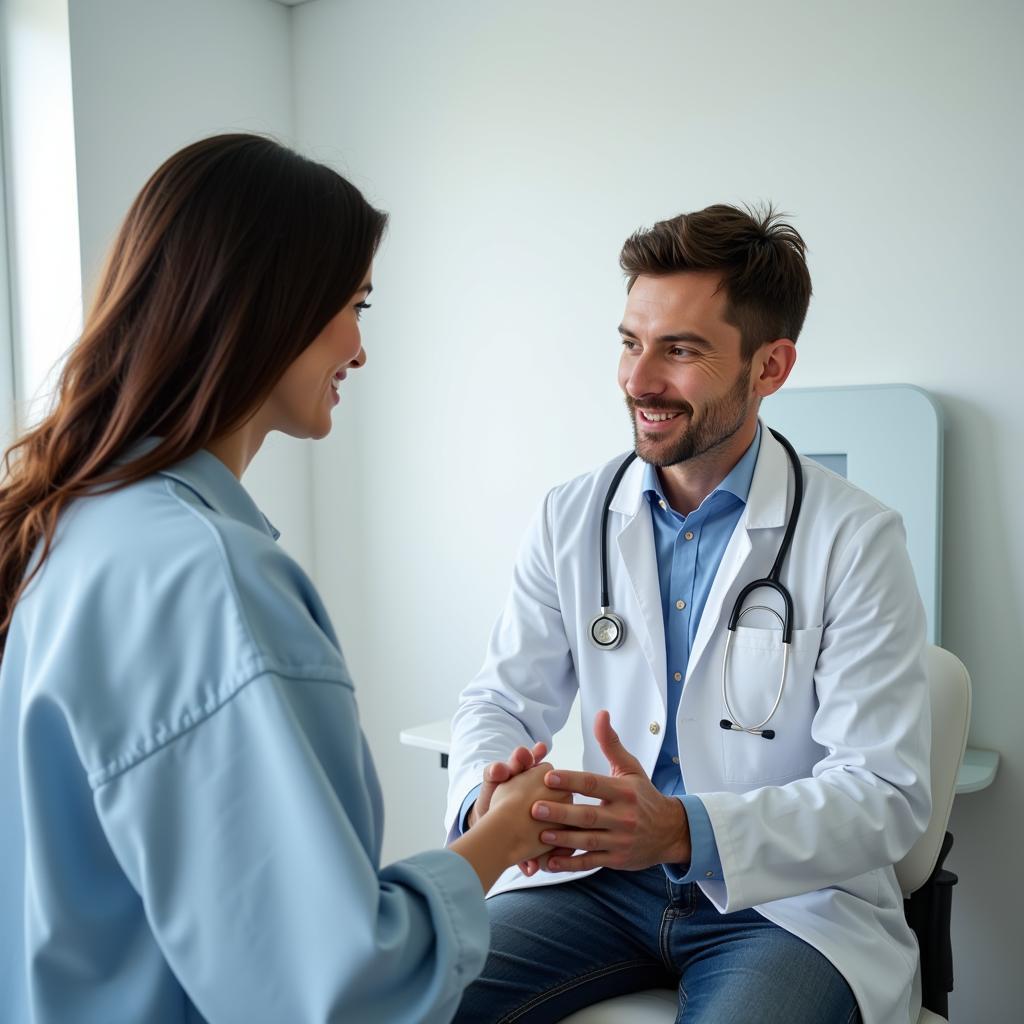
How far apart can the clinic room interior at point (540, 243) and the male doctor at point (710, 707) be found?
46 cm

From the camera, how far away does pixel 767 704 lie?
4.99 ft

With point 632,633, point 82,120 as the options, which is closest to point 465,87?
point 82,120

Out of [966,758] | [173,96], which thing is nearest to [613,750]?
[966,758]

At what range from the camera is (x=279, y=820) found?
2.55ft

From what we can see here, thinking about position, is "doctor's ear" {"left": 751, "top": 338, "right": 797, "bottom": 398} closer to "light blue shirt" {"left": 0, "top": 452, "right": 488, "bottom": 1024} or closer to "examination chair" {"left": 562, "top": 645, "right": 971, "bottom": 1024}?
"examination chair" {"left": 562, "top": 645, "right": 971, "bottom": 1024}

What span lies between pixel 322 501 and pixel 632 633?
166 cm

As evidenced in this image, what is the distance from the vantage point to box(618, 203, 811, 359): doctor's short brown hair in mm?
1697

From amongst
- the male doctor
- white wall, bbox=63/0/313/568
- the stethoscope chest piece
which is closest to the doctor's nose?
the male doctor

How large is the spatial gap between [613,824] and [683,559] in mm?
494

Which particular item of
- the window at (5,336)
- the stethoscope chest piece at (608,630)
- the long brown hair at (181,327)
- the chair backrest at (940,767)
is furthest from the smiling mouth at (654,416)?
the window at (5,336)

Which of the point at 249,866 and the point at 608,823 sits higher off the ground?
the point at 249,866

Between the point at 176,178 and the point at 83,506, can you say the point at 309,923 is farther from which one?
the point at 176,178

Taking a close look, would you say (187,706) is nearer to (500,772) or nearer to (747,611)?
(500,772)

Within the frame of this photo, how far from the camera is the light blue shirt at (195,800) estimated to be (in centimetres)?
77
